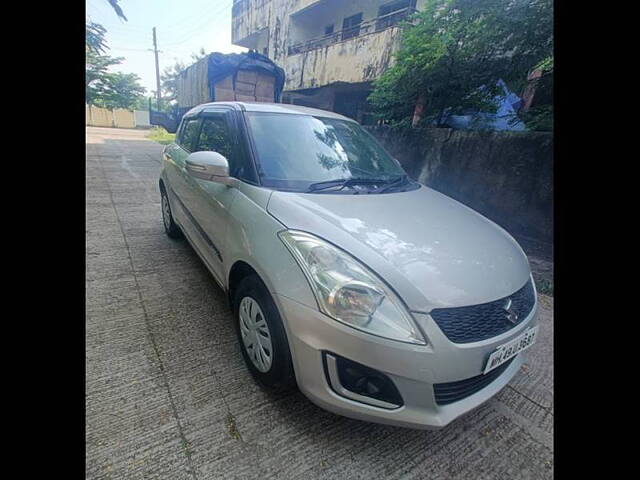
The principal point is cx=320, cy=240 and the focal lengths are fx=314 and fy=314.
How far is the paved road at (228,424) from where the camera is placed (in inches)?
52.8

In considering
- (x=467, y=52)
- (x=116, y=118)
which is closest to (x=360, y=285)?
(x=467, y=52)

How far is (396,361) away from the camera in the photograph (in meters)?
1.17

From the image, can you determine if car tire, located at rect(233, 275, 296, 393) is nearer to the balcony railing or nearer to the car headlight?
the car headlight

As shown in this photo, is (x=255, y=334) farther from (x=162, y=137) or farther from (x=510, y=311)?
(x=162, y=137)

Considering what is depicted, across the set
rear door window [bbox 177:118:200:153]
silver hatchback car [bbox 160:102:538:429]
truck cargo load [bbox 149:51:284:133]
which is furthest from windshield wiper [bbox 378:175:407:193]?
truck cargo load [bbox 149:51:284:133]

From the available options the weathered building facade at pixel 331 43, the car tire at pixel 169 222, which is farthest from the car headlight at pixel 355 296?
the weathered building facade at pixel 331 43

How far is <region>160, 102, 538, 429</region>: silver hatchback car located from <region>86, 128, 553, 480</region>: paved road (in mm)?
257

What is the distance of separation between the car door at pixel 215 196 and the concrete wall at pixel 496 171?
3.98 m

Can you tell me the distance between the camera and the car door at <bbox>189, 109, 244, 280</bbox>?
2027 millimetres

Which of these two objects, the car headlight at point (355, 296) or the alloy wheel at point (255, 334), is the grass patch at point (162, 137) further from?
the car headlight at point (355, 296)

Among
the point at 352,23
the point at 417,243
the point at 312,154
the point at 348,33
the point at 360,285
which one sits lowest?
the point at 360,285

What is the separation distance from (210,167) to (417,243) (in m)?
1.29
